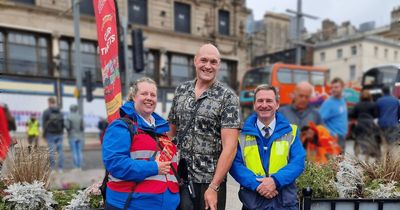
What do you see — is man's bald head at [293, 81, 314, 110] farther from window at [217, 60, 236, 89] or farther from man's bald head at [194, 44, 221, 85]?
window at [217, 60, 236, 89]

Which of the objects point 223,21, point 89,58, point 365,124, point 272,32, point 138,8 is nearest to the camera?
point 138,8

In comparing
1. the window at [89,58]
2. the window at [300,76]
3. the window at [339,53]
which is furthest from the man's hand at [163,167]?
the window at [339,53]

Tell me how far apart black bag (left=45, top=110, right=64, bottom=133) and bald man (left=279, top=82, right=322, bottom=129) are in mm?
6511

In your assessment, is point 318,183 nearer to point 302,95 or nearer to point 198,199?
point 198,199

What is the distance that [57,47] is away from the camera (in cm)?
2231

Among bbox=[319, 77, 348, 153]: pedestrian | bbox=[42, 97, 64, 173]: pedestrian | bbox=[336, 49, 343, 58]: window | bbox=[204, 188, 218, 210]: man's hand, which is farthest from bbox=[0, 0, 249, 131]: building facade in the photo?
bbox=[336, 49, 343, 58]: window

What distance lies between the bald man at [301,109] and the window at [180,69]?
Result: 21458 millimetres

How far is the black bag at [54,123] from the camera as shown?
9062 millimetres

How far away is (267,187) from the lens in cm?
252

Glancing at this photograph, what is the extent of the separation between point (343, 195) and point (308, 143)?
1713mm

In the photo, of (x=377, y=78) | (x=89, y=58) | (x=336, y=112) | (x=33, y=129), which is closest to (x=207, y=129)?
(x=336, y=112)

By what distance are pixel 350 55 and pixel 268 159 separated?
157ft

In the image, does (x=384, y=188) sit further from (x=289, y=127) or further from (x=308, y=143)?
(x=308, y=143)

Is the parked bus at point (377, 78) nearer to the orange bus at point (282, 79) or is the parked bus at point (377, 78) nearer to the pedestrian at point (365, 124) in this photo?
the orange bus at point (282, 79)
